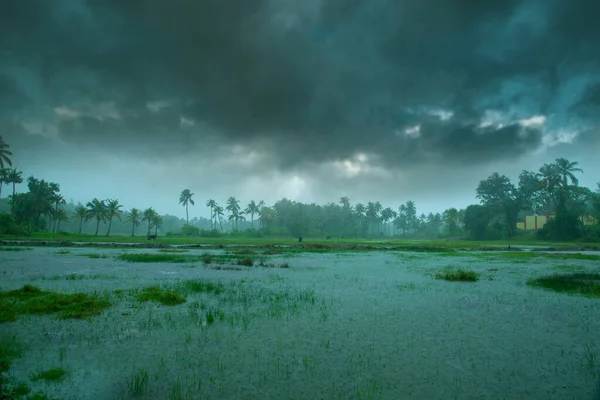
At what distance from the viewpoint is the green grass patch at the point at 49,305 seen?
8188mm

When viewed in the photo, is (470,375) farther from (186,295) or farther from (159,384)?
(186,295)

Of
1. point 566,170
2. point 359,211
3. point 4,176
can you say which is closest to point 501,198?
point 566,170

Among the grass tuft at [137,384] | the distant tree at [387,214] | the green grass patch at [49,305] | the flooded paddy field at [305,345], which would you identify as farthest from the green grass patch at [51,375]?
the distant tree at [387,214]

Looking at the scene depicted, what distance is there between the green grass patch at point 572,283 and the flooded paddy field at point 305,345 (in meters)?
1.12

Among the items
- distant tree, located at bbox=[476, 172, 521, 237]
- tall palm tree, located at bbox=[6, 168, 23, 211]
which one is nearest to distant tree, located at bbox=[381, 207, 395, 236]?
distant tree, located at bbox=[476, 172, 521, 237]

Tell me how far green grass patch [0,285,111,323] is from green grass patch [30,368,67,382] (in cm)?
337

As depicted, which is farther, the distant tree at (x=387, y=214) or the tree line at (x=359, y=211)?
the distant tree at (x=387, y=214)

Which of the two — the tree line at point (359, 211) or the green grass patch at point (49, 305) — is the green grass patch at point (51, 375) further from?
the tree line at point (359, 211)

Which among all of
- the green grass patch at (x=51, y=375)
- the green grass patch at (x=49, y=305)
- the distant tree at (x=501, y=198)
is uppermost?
the distant tree at (x=501, y=198)

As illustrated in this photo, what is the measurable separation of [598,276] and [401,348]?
16.5 metres

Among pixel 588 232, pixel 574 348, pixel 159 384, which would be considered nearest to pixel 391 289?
pixel 574 348

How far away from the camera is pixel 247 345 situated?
6.38 meters

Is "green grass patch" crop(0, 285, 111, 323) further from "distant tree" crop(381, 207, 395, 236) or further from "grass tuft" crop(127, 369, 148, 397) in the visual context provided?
"distant tree" crop(381, 207, 395, 236)

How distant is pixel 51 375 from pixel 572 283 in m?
18.0
